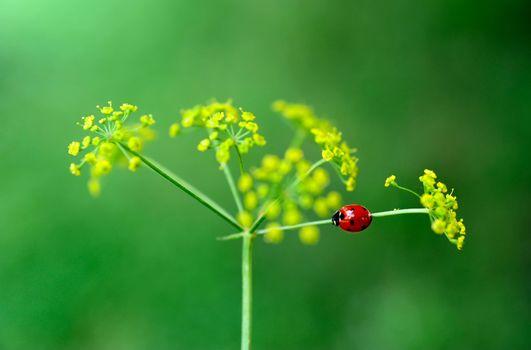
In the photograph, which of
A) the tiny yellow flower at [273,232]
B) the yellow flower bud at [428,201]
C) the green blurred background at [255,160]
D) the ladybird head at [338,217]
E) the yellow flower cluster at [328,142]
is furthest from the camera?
the green blurred background at [255,160]

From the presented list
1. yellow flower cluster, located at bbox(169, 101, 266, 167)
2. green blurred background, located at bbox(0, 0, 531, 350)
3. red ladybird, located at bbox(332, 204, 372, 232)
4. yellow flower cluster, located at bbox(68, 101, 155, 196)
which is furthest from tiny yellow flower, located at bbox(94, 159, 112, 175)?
green blurred background, located at bbox(0, 0, 531, 350)

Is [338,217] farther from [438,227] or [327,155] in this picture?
[438,227]

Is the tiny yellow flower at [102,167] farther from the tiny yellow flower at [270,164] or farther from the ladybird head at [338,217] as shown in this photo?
the ladybird head at [338,217]

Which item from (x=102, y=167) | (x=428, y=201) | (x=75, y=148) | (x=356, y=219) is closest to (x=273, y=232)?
(x=356, y=219)

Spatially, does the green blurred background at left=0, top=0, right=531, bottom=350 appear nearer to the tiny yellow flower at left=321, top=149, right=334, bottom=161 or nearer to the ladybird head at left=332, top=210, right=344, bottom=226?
the ladybird head at left=332, top=210, right=344, bottom=226

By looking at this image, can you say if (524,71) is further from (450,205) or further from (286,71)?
(450,205)

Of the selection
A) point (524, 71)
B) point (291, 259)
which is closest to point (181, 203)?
point (291, 259)

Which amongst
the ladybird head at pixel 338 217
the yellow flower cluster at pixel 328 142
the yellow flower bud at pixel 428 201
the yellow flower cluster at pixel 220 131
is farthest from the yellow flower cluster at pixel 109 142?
the yellow flower bud at pixel 428 201

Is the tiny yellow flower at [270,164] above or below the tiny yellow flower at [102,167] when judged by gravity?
below
